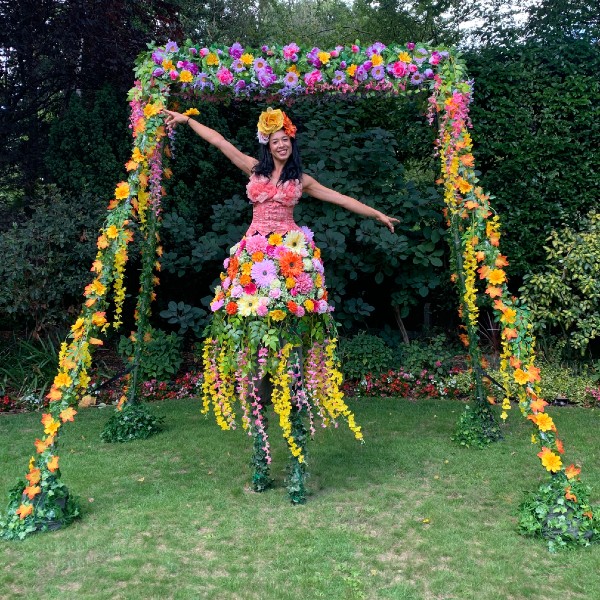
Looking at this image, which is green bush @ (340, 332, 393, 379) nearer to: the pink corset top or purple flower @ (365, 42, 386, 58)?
the pink corset top

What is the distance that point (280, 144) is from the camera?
3.45 meters

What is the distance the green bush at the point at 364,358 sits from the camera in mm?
6141

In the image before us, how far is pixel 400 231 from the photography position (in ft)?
21.0

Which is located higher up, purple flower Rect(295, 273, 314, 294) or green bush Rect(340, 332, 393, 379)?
purple flower Rect(295, 273, 314, 294)

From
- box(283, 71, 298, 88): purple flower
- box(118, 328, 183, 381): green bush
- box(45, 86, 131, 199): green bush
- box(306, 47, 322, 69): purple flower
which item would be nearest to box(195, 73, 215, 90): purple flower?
box(283, 71, 298, 88): purple flower

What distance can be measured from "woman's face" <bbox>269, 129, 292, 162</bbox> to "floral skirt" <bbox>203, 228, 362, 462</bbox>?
446 mm

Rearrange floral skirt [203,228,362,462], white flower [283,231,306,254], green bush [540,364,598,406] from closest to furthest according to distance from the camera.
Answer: floral skirt [203,228,362,462] < white flower [283,231,306,254] < green bush [540,364,598,406]

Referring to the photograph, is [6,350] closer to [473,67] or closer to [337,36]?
[473,67]

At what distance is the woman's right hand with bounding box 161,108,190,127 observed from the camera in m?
3.74

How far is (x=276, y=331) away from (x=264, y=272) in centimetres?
32

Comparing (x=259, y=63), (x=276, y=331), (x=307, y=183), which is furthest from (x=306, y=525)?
(x=259, y=63)

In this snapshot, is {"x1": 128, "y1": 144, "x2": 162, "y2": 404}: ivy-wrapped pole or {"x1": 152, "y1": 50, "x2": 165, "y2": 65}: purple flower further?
{"x1": 128, "y1": 144, "x2": 162, "y2": 404}: ivy-wrapped pole

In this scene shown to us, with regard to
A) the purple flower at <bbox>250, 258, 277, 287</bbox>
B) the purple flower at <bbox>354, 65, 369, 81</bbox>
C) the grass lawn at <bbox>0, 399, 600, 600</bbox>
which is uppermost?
the purple flower at <bbox>354, 65, 369, 81</bbox>

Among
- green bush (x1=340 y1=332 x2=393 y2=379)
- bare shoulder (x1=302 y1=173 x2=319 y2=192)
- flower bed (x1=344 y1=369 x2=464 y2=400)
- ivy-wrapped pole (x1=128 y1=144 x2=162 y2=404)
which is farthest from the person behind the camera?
green bush (x1=340 y1=332 x2=393 y2=379)
